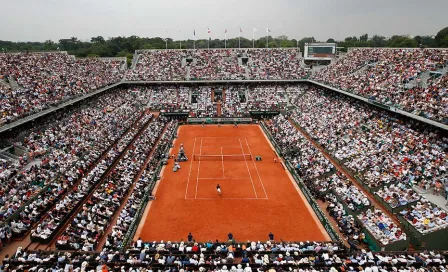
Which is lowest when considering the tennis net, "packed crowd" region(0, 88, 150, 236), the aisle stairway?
the tennis net

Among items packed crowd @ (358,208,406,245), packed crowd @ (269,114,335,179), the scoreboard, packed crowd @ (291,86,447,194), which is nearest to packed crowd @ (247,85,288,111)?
packed crowd @ (269,114,335,179)

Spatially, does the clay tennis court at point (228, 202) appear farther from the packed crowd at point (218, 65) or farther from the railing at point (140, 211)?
the packed crowd at point (218, 65)

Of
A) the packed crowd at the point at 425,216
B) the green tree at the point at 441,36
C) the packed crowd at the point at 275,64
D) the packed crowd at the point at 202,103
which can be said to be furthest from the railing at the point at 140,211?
the green tree at the point at 441,36

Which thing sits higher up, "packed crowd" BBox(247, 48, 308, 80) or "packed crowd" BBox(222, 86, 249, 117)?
"packed crowd" BBox(247, 48, 308, 80)

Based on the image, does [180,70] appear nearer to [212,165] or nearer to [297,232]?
[212,165]

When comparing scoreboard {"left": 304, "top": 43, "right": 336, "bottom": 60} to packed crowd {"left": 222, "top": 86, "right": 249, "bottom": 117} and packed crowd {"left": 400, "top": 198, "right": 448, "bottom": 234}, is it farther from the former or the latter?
packed crowd {"left": 400, "top": 198, "right": 448, "bottom": 234}

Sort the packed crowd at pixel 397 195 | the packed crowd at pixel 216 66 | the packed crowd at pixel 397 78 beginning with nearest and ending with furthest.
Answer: the packed crowd at pixel 397 195, the packed crowd at pixel 397 78, the packed crowd at pixel 216 66
